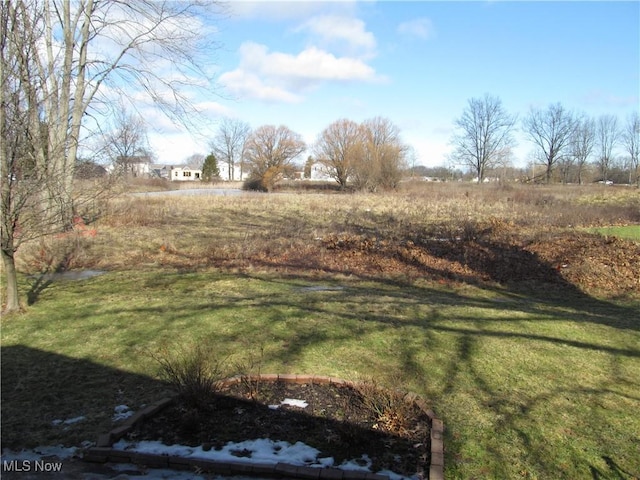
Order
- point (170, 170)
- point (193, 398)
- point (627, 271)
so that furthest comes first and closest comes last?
1. point (170, 170)
2. point (627, 271)
3. point (193, 398)

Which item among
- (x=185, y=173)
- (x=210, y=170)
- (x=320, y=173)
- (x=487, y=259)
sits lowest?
(x=487, y=259)

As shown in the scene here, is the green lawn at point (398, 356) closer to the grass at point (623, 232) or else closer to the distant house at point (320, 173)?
the grass at point (623, 232)

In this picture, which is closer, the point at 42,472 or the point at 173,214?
the point at 42,472

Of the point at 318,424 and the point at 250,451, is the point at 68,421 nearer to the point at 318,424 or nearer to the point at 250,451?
the point at 250,451

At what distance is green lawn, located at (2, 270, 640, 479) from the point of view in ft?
11.8

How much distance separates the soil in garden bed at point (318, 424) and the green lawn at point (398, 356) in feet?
1.02

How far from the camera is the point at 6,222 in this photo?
22.0 ft

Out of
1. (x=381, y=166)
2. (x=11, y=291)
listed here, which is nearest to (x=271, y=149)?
(x=381, y=166)

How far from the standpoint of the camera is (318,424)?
380cm

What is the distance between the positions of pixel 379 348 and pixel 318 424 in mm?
1957

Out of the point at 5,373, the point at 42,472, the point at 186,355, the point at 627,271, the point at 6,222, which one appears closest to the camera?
the point at 42,472

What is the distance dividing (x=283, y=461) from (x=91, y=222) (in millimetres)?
16003

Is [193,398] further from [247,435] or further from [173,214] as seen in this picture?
[173,214]

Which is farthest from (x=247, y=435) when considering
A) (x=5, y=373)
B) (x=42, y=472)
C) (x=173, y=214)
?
(x=173, y=214)
